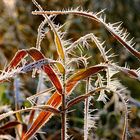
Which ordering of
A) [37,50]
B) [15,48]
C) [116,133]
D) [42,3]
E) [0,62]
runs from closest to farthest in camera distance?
[37,50] < [116,133] < [0,62] < [15,48] < [42,3]

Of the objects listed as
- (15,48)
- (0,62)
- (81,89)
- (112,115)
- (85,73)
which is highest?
(15,48)

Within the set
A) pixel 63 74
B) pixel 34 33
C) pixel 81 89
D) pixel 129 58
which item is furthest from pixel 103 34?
pixel 63 74

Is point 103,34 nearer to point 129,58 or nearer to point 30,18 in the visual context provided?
point 129,58

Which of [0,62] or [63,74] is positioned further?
[0,62]

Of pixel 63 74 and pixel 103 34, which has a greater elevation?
pixel 103 34

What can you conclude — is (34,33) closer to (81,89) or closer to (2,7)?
(2,7)

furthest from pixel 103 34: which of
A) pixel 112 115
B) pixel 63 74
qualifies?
pixel 63 74

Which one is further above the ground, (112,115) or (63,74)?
(112,115)

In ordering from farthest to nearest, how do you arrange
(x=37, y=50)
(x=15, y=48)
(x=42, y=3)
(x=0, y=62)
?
1. (x=42, y=3)
2. (x=15, y=48)
3. (x=0, y=62)
4. (x=37, y=50)

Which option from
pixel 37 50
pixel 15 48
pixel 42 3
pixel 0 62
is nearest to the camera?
pixel 37 50
